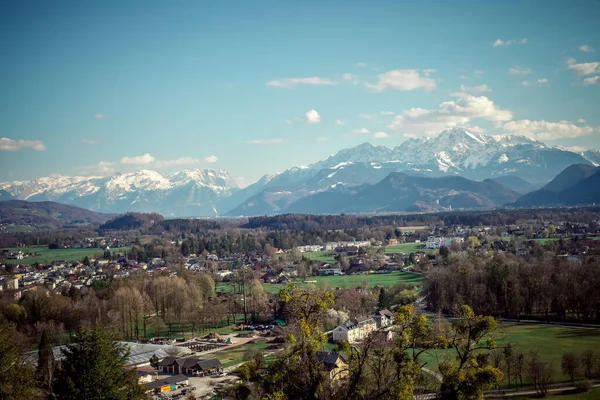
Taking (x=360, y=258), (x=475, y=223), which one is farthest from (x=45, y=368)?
(x=475, y=223)

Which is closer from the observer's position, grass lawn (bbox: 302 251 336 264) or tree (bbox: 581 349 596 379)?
tree (bbox: 581 349 596 379)

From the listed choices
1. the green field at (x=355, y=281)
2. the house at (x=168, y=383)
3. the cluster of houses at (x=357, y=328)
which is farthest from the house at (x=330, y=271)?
the house at (x=168, y=383)

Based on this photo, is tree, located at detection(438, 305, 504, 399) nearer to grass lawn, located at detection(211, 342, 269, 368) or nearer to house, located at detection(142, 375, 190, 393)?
house, located at detection(142, 375, 190, 393)

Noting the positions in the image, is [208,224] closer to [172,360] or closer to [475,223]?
[475,223]

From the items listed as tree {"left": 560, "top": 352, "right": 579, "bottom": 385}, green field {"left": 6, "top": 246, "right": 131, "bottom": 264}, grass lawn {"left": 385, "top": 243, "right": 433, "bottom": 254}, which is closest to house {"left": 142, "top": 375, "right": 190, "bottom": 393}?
tree {"left": 560, "top": 352, "right": 579, "bottom": 385}

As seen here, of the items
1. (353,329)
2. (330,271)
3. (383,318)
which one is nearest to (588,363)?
(353,329)

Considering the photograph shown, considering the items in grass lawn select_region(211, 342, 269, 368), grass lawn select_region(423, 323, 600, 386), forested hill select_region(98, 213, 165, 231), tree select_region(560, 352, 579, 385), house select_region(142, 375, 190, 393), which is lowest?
grass lawn select_region(211, 342, 269, 368)

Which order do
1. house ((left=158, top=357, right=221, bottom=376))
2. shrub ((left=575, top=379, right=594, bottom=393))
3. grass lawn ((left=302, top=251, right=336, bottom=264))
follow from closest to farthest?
shrub ((left=575, top=379, right=594, bottom=393)) → house ((left=158, top=357, right=221, bottom=376)) → grass lawn ((left=302, top=251, right=336, bottom=264))
